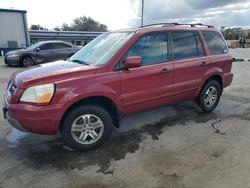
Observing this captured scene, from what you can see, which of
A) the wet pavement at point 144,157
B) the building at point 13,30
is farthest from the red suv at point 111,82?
the building at point 13,30

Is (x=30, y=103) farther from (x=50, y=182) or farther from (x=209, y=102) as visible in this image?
(x=209, y=102)

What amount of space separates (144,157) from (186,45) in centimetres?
249

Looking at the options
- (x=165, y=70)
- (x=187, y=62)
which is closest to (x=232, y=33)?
(x=187, y=62)

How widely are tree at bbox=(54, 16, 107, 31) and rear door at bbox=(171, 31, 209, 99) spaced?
2657 inches

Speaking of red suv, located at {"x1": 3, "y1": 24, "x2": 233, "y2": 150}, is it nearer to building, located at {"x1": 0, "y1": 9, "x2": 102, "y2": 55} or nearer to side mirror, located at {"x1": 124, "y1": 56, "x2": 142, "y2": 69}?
side mirror, located at {"x1": 124, "y1": 56, "x2": 142, "y2": 69}

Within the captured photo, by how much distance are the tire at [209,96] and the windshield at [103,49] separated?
6.99ft

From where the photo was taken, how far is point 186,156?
12.8 feet

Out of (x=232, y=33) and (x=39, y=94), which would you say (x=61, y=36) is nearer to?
(x=232, y=33)

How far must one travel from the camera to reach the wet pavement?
3.33m

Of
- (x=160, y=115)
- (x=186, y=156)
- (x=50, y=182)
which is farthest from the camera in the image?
(x=160, y=115)

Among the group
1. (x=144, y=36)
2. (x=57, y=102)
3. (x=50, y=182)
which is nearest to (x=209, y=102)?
(x=144, y=36)

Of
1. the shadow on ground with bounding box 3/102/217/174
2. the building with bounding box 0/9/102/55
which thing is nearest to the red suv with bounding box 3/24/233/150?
the shadow on ground with bounding box 3/102/217/174

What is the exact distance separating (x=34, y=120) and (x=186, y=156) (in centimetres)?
219

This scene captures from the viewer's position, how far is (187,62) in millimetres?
5188
